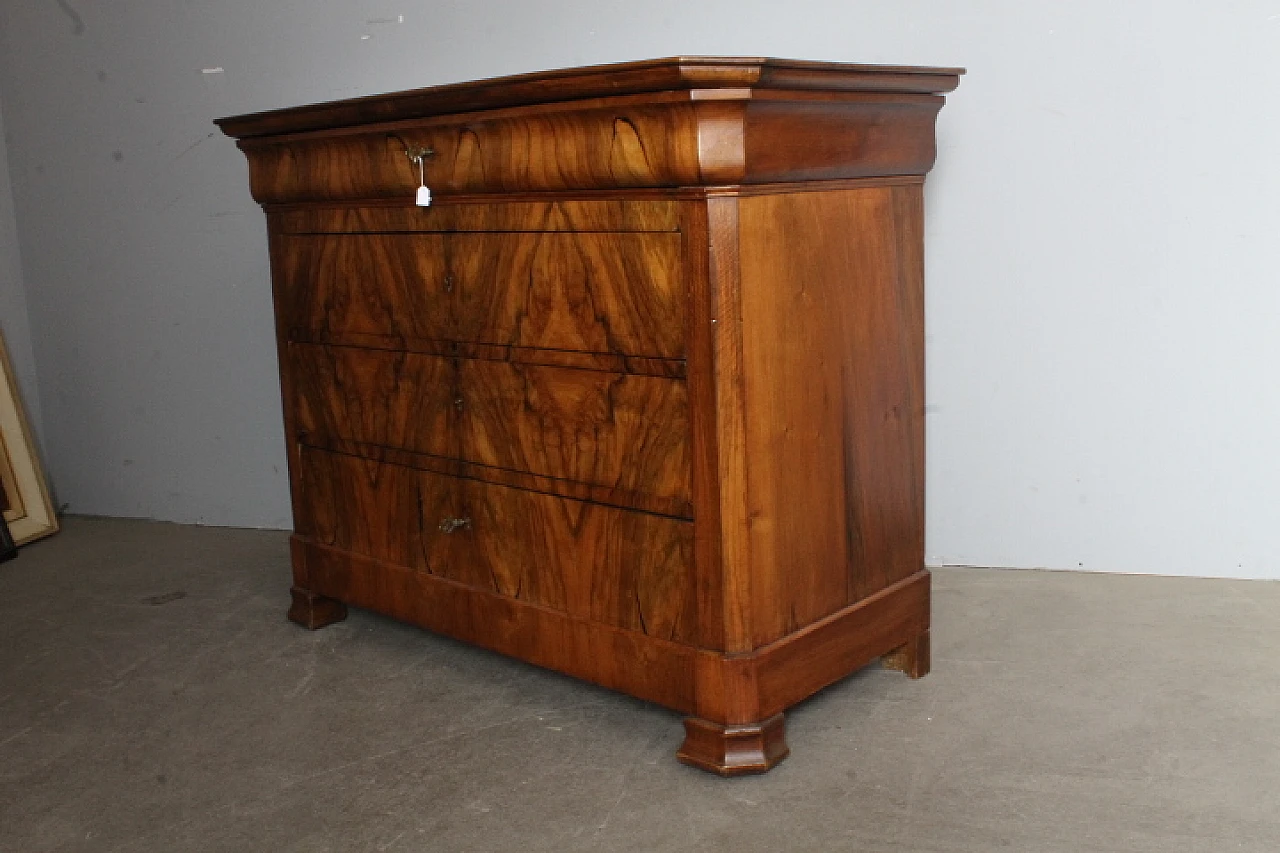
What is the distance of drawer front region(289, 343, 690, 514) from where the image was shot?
2.14 m

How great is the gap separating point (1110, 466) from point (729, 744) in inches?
50.1

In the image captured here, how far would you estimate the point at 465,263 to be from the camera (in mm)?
2428

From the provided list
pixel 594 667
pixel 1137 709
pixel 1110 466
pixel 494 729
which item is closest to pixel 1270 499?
pixel 1110 466

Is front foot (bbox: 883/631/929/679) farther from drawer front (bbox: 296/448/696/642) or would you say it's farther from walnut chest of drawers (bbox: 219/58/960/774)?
drawer front (bbox: 296/448/696/642)

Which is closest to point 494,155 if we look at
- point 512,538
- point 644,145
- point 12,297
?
point 644,145

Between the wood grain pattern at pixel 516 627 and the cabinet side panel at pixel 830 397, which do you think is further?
the wood grain pattern at pixel 516 627

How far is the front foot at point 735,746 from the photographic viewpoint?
6.89 feet

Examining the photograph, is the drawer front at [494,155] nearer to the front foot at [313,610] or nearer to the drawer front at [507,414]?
the drawer front at [507,414]

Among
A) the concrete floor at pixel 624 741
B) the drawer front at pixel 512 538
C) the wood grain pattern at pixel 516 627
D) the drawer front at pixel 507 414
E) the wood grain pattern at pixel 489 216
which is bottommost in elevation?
the concrete floor at pixel 624 741

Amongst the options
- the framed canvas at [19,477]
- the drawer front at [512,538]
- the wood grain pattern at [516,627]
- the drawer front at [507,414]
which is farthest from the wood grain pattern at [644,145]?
the framed canvas at [19,477]

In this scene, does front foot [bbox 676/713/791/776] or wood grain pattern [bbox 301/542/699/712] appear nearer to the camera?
front foot [bbox 676/713/791/776]

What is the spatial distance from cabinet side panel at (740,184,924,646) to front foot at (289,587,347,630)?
121cm

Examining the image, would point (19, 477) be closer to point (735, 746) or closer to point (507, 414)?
point (507, 414)

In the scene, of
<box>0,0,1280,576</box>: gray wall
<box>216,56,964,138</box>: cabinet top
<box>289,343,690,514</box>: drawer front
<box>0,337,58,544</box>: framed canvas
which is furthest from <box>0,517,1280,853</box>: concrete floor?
<box>216,56,964,138</box>: cabinet top
